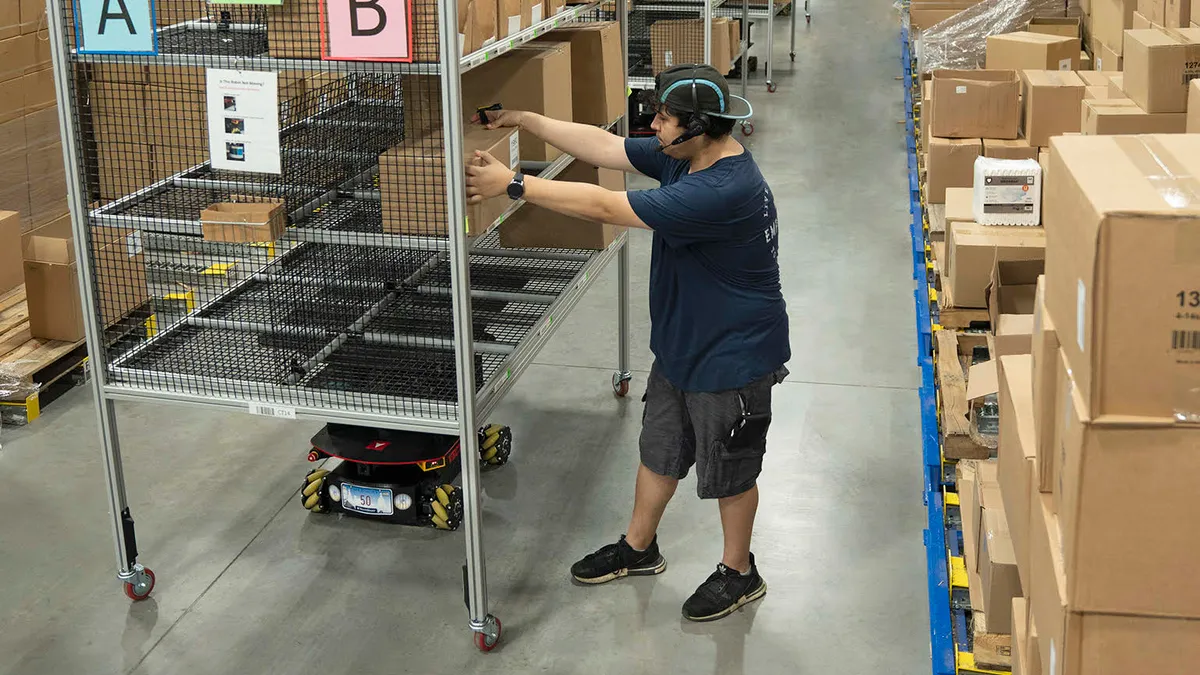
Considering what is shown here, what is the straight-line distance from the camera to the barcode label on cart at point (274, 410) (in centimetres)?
389

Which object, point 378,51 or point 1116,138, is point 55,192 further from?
point 1116,138

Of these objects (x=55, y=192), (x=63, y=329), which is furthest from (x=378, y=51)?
(x=55, y=192)

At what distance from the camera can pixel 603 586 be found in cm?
435

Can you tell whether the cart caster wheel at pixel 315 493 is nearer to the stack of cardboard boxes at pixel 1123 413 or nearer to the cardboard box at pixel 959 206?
the cardboard box at pixel 959 206

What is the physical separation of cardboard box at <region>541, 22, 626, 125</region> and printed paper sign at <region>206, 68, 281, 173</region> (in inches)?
65.2

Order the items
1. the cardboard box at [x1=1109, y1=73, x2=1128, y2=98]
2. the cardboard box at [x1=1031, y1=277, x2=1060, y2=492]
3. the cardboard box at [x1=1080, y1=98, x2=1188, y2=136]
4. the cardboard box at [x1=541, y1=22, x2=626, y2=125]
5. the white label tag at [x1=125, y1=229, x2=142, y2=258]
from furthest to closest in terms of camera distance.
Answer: the cardboard box at [x1=1109, y1=73, x2=1128, y2=98], the cardboard box at [x1=541, y1=22, x2=626, y2=125], the cardboard box at [x1=1080, y1=98, x2=1188, y2=136], the white label tag at [x1=125, y1=229, x2=142, y2=258], the cardboard box at [x1=1031, y1=277, x2=1060, y2=492]

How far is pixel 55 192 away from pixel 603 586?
4.05 meters

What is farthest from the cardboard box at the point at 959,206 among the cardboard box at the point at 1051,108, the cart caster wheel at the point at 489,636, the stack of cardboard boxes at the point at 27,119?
the stack of cardboard boxes at the point at 27,119

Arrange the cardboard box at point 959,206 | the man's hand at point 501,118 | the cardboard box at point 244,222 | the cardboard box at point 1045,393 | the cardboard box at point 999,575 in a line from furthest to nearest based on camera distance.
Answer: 1. the cardboard box at point 959,206
2. the man's hand at point 501,118
3. the cardboard box at point 244,222
4. the cardboard box at point 999,575
5. the cardboard box at point 1045,393

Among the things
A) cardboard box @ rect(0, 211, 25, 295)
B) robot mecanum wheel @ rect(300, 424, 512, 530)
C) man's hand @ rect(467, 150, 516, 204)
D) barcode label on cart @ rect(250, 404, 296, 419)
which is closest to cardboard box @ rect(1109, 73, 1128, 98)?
man's hand @ rect(467, 150, 516, 204)

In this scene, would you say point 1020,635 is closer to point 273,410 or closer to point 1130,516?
point 1130,516

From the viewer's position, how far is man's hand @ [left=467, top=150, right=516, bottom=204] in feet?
11.8

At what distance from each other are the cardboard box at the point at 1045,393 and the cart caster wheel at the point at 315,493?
310cm

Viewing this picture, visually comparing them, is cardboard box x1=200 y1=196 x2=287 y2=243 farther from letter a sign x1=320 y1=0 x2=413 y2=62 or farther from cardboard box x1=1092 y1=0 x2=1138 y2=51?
cardboard box x1=1092 y1=0 x2=1138 y2=51
